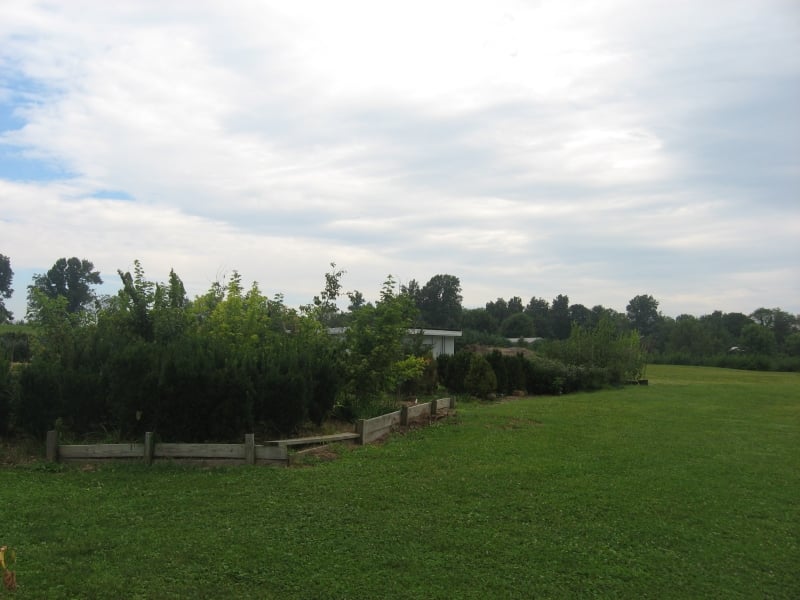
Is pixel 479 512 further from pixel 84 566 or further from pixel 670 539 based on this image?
pixel 84 566

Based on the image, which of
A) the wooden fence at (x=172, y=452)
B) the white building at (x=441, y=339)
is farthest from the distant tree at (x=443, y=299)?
the wooden fence at (x=172, y=452)

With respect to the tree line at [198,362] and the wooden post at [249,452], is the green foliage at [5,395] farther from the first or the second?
the wooden post at [249,452]

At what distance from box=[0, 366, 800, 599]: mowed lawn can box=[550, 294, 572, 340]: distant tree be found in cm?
10549

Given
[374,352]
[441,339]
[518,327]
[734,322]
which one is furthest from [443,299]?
[374,352]

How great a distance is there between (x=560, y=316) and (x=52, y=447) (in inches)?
4475

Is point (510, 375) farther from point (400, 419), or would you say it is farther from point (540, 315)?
point (540, 315)

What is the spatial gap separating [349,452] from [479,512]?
320 cm

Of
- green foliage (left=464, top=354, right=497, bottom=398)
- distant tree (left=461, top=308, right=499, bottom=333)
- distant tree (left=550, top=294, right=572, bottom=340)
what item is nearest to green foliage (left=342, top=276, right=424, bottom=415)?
green foliage (left=464, top=354, right=497, bottom=398)

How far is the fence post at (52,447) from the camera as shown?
8.00 meters

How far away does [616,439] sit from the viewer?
1125 cm

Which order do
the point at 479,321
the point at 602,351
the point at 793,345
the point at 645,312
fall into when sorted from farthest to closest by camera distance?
the point at 645,312 < the point at 479,321 < the point at 793,345 < the point at 602,351

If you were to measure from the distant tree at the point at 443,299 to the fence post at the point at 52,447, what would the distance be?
77.7 meters

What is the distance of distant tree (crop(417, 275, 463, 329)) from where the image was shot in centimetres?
8619

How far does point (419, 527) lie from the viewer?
5.70 metres
